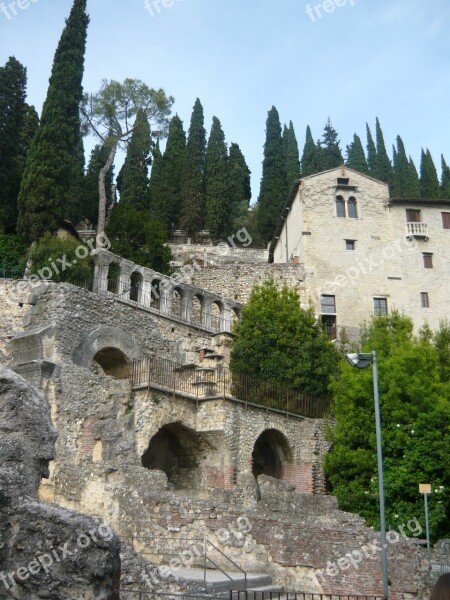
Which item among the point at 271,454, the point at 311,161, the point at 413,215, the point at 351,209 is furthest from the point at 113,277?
the point at 311,161

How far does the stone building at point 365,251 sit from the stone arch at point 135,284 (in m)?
10.9

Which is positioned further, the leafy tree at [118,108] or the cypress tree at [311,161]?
the cypress tree at [311,161]

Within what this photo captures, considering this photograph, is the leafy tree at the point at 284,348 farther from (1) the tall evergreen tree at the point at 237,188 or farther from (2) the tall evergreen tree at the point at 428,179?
(2) the tall evergreen tree at the point at 428,179

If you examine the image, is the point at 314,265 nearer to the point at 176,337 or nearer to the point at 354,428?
the point at 176,337

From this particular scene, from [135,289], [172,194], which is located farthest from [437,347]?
[172,194]

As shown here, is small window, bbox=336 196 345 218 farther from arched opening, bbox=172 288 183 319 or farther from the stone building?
arched opening, bbox=172 288 183 319

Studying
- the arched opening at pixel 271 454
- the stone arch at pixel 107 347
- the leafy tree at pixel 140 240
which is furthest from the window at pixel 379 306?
the stone arch at pixel 107 347

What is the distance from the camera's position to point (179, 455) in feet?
72.1

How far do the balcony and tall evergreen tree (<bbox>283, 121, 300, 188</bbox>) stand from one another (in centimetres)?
2005

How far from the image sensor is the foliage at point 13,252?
26484 mm

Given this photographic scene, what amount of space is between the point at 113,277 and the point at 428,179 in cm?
4143

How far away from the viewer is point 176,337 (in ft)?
88.9

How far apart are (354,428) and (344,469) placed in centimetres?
143

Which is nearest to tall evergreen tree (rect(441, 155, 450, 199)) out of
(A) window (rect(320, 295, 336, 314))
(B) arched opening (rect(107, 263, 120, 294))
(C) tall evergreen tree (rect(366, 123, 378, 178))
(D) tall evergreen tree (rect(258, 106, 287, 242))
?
(C) tall evergreen tree (rect(366, 123, 378, 178))
